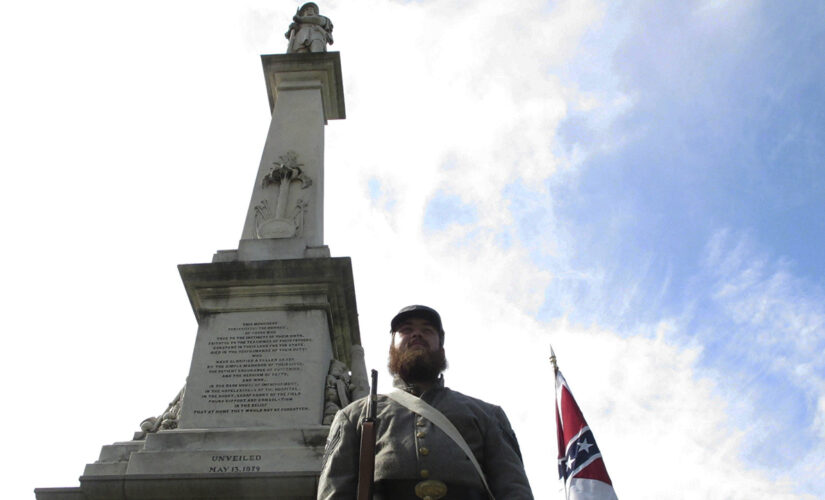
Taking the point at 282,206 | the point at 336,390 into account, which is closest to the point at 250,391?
the point at 336,390

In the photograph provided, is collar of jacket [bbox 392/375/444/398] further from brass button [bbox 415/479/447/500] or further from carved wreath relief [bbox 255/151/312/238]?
carved wreath relief [bbox 255/151/312/238]

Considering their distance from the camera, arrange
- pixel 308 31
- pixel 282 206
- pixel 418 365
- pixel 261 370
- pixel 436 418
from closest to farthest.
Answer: pixel 436 418 < pixel 418 365 < pixel 261 370 < pixel 282 206 < pixel 308 31

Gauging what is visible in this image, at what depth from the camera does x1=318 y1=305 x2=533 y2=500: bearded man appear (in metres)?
3.18

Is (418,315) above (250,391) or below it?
below

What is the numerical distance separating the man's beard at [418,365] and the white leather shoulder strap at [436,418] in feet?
0.37

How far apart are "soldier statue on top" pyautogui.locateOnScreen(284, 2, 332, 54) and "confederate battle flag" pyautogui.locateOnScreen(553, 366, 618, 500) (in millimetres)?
7644

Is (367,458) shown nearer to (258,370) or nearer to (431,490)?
(431,490)

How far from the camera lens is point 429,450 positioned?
321 cm

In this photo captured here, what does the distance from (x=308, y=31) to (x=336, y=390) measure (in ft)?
29.1

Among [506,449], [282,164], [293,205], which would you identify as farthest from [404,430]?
[282,164]

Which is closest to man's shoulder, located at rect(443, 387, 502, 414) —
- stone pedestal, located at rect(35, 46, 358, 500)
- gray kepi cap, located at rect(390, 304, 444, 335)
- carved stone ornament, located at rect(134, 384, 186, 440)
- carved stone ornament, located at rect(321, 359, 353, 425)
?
gray kepi cap, located at rect(390, 304, 444, 335)

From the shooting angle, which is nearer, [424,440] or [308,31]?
[424,440]

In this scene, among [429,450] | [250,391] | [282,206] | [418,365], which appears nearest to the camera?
[429,450]

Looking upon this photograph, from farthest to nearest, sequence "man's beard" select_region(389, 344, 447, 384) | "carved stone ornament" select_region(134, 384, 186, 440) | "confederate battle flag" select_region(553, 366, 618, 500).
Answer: "confederate battle flag" select_region(553, 366, 618, 500) < "carved stone ornament" select_region(134, 384, 186, 440) < "man's beard" select_region(389, 344, 447, 384)
